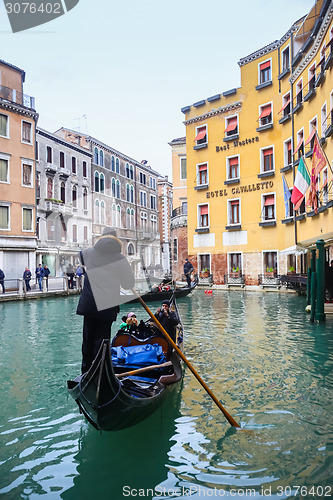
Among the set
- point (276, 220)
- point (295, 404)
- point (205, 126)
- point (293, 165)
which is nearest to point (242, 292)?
point (276, 220)

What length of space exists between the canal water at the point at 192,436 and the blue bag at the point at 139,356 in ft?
1.42

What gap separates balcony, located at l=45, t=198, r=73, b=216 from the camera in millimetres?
20750

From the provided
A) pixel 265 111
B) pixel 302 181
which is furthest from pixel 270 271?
pixel 302 181

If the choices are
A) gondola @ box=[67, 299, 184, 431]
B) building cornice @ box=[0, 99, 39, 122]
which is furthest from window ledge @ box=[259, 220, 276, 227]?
gondola @ box=[67, 299, 184, 431]

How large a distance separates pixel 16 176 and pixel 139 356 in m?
15.6

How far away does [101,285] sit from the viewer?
3146 mm

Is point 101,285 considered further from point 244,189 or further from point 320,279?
point 244,189

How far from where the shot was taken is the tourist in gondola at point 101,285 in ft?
9.86

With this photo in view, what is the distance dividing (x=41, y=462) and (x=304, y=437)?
6.34 ft

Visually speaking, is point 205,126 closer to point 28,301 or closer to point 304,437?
point 28,301

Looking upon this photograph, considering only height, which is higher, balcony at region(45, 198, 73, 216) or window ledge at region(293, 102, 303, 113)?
window ledge at region(293, 102, 303, 113)

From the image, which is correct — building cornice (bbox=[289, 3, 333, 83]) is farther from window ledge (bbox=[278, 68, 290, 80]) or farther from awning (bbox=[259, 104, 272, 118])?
awning (bbox=[259, 104, 272, 118])

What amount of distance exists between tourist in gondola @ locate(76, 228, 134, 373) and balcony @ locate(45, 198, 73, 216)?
58.1ft

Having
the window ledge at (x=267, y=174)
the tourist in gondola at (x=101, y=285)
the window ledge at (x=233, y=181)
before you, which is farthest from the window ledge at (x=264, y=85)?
the tourist in gondola at (x=101, y=285)
